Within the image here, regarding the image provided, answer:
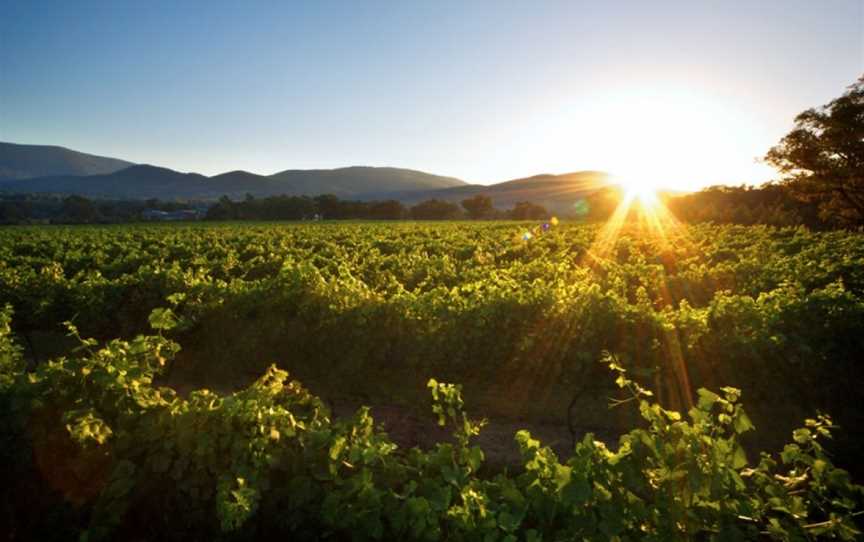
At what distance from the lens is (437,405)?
17.6 ft

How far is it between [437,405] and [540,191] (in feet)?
525

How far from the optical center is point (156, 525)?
3.92m

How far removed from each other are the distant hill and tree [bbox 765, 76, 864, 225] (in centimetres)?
8583

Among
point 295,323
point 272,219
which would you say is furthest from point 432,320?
point 272,219

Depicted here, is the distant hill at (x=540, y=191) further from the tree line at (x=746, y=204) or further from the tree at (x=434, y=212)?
the tree line at (x=746, y=204)

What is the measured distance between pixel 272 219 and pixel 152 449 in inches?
3036

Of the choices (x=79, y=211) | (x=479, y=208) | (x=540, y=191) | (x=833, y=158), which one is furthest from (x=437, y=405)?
(x=540, y=191)

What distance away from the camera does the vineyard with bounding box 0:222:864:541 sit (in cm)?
319

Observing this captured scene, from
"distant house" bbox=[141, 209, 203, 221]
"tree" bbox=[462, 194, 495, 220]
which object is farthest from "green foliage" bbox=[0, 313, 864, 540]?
"distant house" bbox=[141, 209, 203, 221]

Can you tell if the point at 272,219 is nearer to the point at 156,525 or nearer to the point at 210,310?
the point at 210,310

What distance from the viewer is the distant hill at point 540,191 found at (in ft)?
472

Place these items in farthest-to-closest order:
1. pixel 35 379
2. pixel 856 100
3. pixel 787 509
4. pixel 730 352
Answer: pixel 856 100 → pixel 730 352 → pixel 35 379 → pixel 787 509

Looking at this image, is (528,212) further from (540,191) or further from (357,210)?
(540,191)

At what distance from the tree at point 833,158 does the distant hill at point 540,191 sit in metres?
85.8
